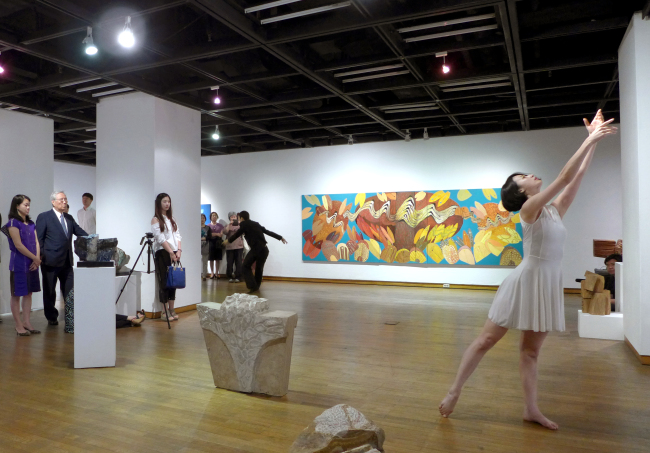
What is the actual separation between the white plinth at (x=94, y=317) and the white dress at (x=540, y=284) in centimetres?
349

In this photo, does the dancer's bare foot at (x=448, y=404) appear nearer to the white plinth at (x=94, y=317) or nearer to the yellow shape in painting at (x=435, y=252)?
the white plinth at (x=94, y=317)

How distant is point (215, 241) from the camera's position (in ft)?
39.7

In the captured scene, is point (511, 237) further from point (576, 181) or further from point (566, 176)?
point (566, 176)

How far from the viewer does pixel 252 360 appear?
12.1 feet

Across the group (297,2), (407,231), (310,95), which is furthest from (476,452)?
(407,231)

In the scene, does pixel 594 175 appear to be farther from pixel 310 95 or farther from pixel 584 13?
pixel 310 95

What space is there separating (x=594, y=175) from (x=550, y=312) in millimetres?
7865

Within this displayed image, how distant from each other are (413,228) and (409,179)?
3.65 feet

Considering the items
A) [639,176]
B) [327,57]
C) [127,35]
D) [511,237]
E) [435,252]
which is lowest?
[435,252]

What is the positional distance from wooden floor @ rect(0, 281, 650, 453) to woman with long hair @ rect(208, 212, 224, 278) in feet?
19.5

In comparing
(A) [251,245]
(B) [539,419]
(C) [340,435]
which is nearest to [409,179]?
(A) [251,245]

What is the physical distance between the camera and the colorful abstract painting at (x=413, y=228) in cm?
1003

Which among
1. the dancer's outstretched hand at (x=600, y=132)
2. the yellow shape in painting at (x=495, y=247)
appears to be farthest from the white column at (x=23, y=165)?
the yellow shape in painting at (x=495, y=247)

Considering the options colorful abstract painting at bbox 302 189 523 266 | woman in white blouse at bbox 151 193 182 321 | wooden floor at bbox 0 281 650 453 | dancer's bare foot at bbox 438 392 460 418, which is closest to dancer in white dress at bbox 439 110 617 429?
dancer's bare foot at bbox 438 392 460 418
